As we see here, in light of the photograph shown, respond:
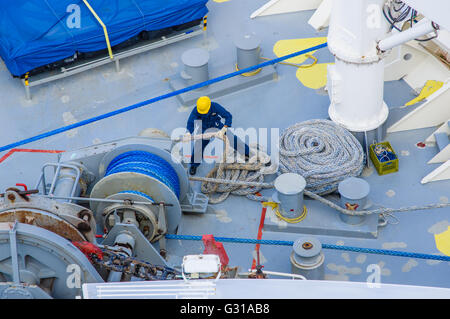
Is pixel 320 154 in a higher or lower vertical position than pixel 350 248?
higher

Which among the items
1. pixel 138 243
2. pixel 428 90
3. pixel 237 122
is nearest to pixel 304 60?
pixel 237 122

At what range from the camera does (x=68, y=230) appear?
554cm

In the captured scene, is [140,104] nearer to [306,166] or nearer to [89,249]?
[306,166]

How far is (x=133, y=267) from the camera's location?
538 cm

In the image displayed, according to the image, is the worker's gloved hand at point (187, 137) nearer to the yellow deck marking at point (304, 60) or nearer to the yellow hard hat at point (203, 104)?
the yellow hard hat at point (203, 104)

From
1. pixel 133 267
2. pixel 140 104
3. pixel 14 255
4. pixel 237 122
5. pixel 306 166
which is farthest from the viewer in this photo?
pixel 237 122

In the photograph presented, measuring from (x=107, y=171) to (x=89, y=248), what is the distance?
1.42 m

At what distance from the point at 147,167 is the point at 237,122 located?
5.70ft

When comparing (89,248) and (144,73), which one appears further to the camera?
(144,73)

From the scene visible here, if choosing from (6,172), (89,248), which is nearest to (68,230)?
(89,248)

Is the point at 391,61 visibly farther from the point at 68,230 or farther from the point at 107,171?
the point at 68,230

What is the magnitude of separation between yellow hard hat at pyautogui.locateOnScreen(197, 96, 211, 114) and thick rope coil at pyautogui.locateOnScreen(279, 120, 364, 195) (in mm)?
864

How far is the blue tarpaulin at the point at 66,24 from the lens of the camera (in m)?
7.93

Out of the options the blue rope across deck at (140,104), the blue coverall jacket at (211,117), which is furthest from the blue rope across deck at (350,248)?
the blue rope across deck at (140,104)
